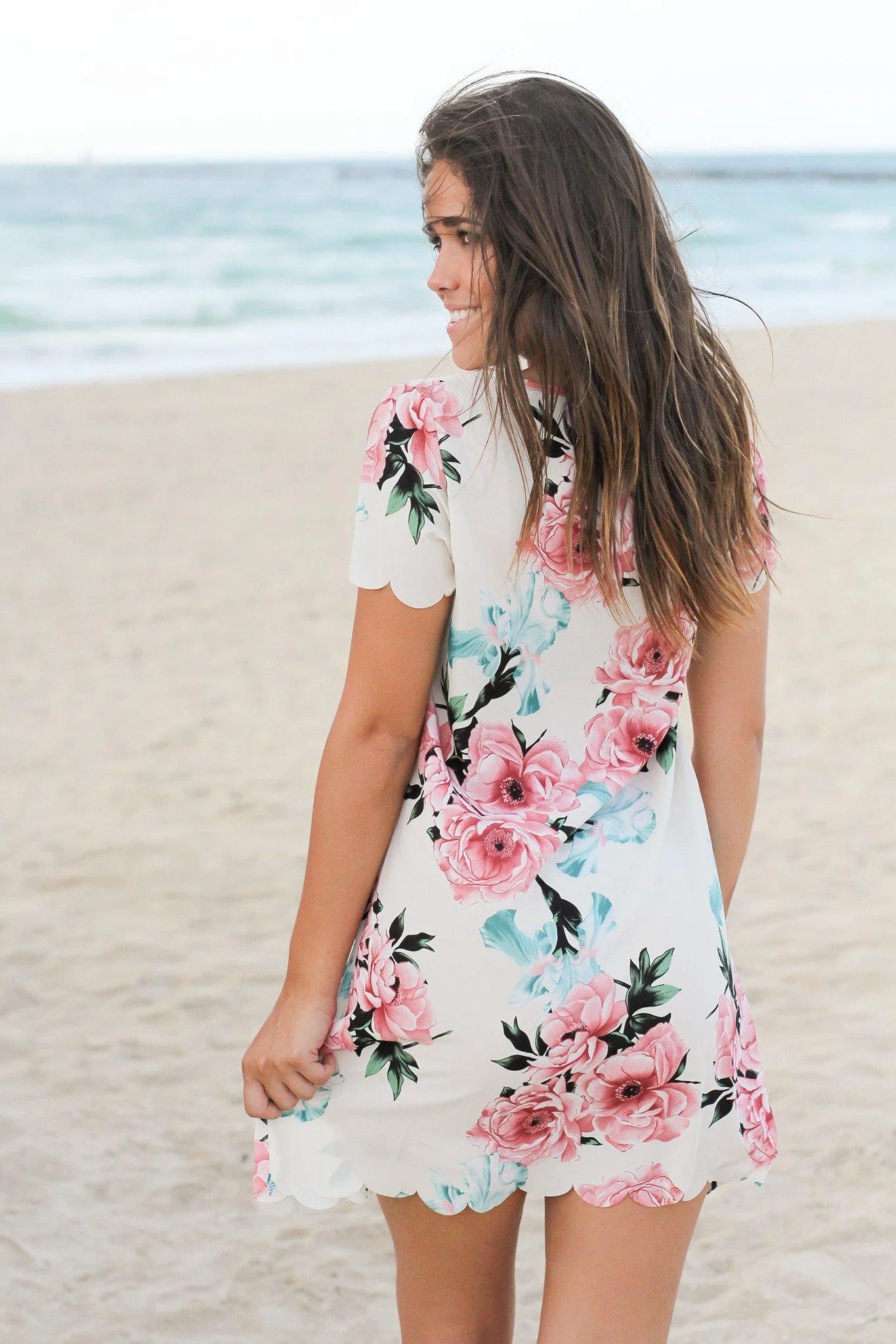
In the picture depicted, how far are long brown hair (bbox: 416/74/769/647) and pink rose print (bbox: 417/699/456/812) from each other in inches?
7.5

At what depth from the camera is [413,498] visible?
110cm

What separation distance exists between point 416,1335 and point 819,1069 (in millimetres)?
1813

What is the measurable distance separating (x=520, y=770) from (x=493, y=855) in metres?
0.08

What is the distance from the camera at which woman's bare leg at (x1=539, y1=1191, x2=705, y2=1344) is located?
119 centimetres

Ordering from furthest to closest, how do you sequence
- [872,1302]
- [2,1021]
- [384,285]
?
[384,285] → [2,1021] → [872,1302]

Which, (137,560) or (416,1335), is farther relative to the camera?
(137,560)

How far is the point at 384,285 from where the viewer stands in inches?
822

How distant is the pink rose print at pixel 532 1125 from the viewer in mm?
1161

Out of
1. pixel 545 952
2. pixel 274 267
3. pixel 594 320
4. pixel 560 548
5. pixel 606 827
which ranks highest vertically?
pixel 274 267

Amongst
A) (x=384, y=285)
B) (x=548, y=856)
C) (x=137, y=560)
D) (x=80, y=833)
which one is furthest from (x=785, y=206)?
(x=548, y=856)

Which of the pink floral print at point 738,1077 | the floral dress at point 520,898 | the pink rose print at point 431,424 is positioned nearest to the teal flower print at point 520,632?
the floral dress at point 520,898

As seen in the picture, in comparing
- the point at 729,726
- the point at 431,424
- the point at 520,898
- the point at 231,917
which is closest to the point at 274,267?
the point at 231,917

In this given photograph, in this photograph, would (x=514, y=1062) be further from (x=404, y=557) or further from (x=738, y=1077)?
(x=404, y=557)

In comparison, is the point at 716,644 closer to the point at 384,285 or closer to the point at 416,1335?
the point at 416,1335
